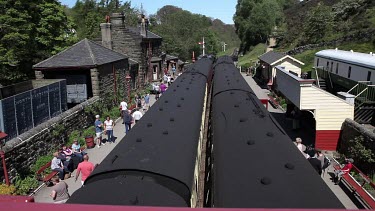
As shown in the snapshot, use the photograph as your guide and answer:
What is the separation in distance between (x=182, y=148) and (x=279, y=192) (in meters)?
2.61

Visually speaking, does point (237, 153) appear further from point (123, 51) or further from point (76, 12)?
point (76, 12)

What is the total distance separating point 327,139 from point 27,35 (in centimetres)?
2399

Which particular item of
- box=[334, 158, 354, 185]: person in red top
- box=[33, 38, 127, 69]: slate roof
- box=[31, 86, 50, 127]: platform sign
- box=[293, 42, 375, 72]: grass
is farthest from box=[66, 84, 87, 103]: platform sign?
box=[293, 42, 375, 72]: grass

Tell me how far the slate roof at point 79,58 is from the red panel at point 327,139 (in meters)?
12.7

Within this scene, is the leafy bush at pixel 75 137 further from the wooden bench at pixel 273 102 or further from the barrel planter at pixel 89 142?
the wooden bench at pixel 273 102

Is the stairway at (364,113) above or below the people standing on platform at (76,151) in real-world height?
above

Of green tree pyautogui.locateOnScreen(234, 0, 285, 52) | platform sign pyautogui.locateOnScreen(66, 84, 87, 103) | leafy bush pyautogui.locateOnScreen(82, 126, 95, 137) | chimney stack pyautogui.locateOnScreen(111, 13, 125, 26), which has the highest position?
green tree pyautogui.locateOnScreen(234, 0, 285, 52)

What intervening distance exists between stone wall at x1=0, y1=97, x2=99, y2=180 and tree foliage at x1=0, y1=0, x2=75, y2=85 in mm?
12663

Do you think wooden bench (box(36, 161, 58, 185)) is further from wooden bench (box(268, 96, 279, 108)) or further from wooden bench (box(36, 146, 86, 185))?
wooden bench (box(268, 96, 279, 108))

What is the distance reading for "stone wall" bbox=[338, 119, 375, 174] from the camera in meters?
11.3


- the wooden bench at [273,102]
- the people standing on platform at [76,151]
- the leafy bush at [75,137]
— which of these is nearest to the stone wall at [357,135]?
the wooden bench at [273,102]

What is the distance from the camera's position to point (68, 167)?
1225 centimetres

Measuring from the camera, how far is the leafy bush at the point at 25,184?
1047cm

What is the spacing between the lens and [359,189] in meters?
9.72
